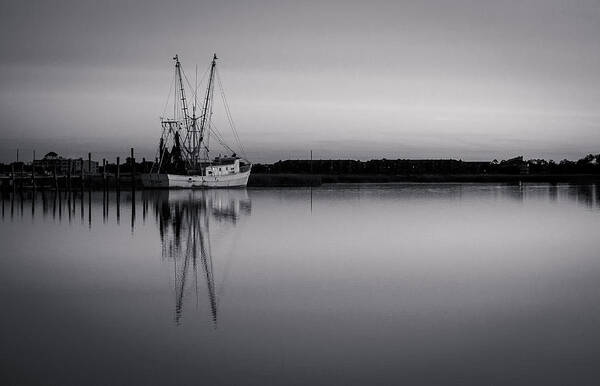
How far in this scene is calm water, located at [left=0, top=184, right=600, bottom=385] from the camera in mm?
7059

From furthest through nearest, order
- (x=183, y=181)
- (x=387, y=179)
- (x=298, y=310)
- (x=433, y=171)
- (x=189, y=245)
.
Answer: (x=433, y=171) → (x=387, y=179) → (x=183, y=181) → (x=189, y=245) → (x=298, y=310)

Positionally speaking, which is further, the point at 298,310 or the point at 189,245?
the point at 189,245

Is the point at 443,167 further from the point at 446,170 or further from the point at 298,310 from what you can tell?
the point at 298,310

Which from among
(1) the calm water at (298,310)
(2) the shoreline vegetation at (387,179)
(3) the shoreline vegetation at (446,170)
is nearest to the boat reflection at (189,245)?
(1) the calm water at (298,310)

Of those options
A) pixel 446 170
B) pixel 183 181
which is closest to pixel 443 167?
pixel 446 170

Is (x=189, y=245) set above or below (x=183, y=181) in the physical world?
below

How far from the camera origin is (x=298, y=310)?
9836 millimetres

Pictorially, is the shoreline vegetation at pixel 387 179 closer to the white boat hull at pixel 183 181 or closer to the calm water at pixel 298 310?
the white boat hull at pixel 183 181

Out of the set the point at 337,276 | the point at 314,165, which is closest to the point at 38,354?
the point at 337,276

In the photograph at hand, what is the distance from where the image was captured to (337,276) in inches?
516

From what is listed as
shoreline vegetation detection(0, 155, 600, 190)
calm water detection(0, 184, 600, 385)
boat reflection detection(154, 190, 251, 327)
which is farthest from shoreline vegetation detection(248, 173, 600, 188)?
calm water detection(0, 184, 600, 385)

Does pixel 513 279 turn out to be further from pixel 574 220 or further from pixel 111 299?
pixel 574 220

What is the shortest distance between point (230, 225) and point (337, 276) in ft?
40.1

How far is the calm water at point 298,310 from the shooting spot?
7.06 metres
